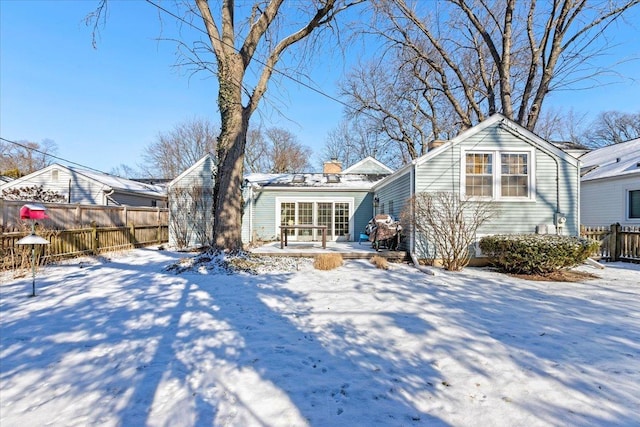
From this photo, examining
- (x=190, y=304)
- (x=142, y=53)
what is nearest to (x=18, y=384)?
(x=190, y=304)

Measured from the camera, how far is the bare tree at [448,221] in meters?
8.62

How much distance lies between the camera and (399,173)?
35.0 feet

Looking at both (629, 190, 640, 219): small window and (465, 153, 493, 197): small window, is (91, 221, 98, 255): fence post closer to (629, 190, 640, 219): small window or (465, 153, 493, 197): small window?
(465, 153, 493, 197): small window

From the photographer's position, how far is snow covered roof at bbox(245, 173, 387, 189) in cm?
1510

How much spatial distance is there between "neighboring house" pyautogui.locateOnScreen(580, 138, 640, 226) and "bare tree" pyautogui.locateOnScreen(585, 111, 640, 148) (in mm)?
26030

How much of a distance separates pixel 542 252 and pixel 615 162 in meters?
12.4

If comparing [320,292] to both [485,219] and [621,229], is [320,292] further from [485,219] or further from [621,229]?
[621,229]

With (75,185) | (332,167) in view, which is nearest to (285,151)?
(332,167)

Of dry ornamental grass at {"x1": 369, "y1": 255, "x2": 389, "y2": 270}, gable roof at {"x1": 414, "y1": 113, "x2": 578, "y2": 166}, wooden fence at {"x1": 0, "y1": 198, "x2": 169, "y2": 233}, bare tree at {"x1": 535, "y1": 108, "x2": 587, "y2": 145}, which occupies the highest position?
bare tree at {"x1": 535, "y1": 108, "x2": 587, "y2": 145}

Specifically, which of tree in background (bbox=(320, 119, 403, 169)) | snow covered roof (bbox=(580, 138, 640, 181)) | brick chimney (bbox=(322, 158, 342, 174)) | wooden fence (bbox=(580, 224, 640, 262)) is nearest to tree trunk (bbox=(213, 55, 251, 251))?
brick chimney (bbox=(322, 158, 342, 174))

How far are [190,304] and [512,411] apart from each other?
4641 mm

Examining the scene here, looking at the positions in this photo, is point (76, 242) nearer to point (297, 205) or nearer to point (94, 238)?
point (94, 238)

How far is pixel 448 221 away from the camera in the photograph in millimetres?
8680

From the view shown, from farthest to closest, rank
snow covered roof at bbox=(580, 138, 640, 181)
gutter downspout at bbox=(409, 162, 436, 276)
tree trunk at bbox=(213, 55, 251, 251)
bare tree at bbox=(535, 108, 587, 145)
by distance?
bare tree at bbox=(535, 108, 587, 145) → snow covered roof at bbox=(580, 138, 640, 181) → gutter downspout at bbox=(409, 162, 436, 276) → tree trunk at bbox=(213, 55, 251, 251)
